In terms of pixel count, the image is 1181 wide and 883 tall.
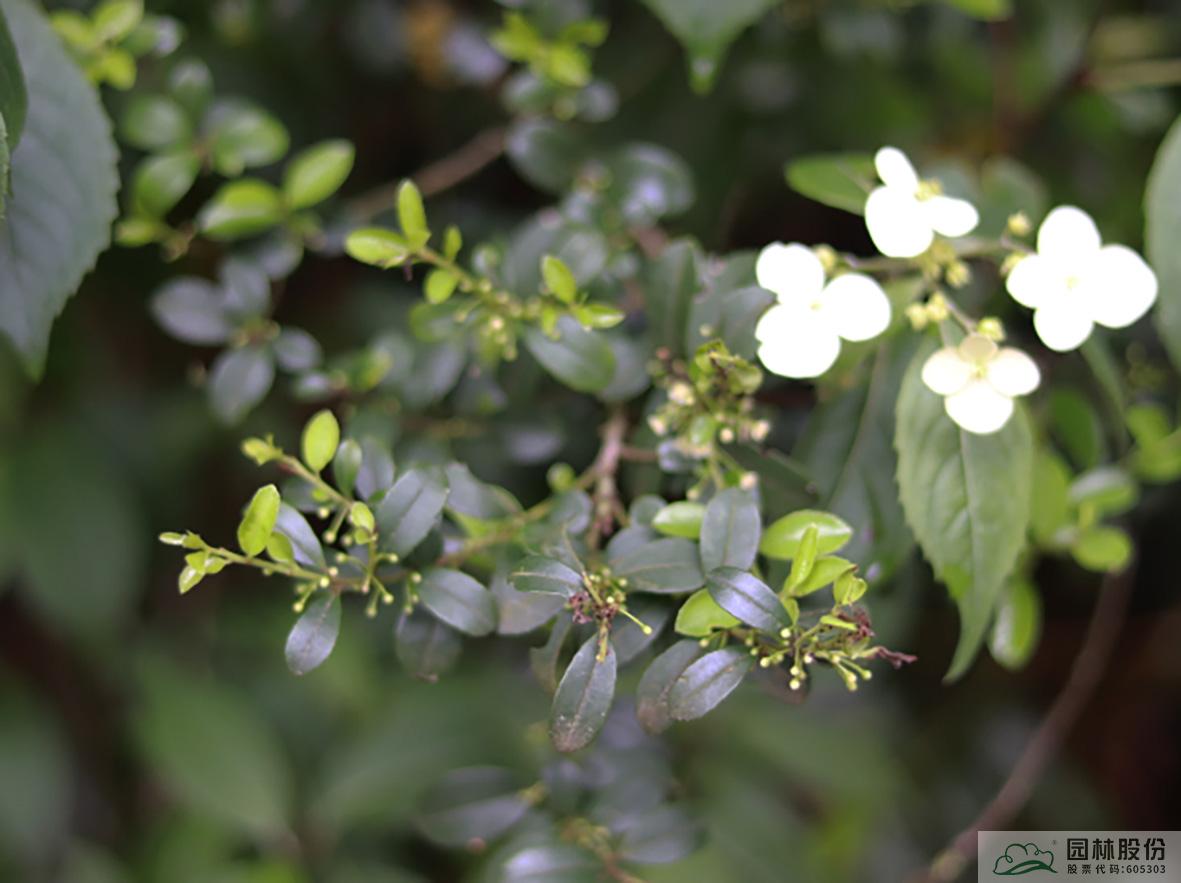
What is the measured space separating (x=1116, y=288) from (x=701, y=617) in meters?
0.32

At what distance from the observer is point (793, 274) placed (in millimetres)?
593

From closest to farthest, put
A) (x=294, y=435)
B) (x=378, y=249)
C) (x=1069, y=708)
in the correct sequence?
(x=378, y=249) < (x=294, y=435) < (x=1069, y=708)

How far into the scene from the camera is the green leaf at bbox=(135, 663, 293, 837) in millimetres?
1087

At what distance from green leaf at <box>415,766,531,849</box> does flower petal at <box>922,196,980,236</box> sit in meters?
0.53

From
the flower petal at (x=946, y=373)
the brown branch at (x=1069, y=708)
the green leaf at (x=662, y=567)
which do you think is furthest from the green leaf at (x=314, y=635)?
the brown branch at (x=1069, y=708)

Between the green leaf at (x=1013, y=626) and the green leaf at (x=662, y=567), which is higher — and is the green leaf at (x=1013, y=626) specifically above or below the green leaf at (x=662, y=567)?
below

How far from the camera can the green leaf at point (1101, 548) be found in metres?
0.79

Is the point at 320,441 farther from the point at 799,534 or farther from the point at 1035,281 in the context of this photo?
the point at 1035,281

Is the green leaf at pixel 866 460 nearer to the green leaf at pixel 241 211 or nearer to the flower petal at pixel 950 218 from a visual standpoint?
the flower petal at pixel 950 218

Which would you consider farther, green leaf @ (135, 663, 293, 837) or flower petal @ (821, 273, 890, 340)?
green leaf @ (135, 663, 293, 837)

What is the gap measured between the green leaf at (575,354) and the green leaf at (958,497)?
0.20 meters

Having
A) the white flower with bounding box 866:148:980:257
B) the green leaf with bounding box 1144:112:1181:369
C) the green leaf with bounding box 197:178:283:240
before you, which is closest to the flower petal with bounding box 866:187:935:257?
the white flower with bounding box 866:148:980:257

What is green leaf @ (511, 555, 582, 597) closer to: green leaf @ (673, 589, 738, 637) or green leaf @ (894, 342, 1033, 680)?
green leaf @ (673, 589, 738, 637)

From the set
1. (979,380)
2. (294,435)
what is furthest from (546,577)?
(294,435)
